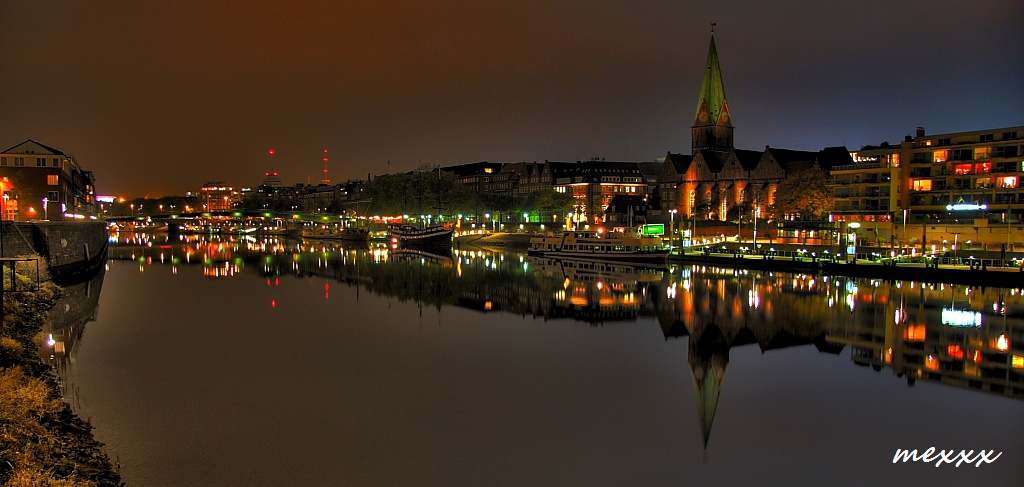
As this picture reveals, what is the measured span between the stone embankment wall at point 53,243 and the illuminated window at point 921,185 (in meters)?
65.4

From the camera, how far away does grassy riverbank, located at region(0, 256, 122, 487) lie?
1105 cm

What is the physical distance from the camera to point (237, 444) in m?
14.6

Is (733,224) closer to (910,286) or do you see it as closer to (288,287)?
(910,286)

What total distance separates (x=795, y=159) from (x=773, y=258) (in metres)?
56.1

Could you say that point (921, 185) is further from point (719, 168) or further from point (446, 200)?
point (446, 200)

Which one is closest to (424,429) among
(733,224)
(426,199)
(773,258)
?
(773,258)

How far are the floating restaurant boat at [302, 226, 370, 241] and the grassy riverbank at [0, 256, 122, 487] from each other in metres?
96.4

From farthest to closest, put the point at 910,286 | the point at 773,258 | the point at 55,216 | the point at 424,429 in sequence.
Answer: the point at 55,216 < the point at 773,258 < the point at 910,286 < the point at 424,429

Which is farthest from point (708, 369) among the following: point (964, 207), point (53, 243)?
point (964, 207)

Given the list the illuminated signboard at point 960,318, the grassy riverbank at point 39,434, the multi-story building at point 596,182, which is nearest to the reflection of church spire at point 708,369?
the illuminated signboard at point 960,318

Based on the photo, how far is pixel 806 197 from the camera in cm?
7938

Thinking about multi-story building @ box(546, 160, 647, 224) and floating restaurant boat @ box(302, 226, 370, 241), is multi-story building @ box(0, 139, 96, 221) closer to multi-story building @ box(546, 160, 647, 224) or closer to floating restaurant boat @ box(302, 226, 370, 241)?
floating restaurant boat @ box(302, 226, 370, 241)

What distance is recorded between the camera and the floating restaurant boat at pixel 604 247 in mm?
65312

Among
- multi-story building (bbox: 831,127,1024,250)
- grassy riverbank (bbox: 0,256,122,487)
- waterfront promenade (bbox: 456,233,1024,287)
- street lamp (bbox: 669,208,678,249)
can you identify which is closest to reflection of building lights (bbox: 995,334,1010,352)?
waterfront promenade (bbox: 456,233,1024,287)
